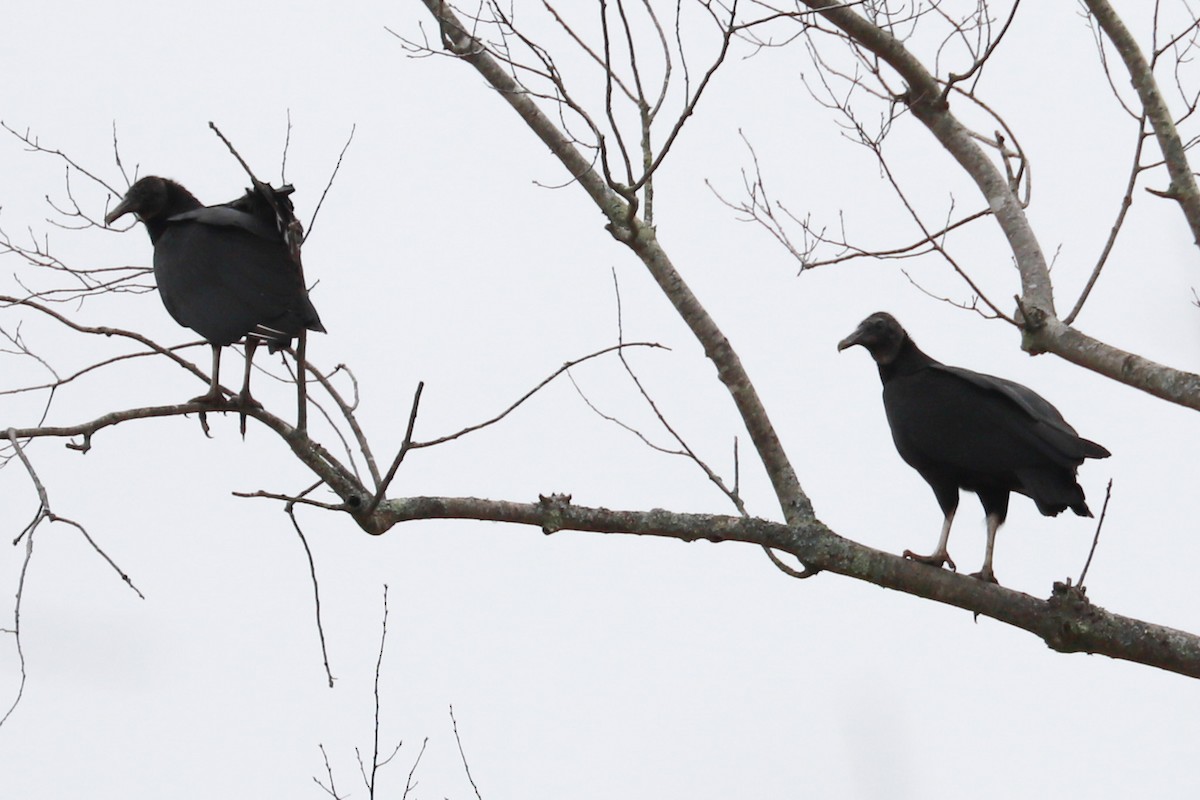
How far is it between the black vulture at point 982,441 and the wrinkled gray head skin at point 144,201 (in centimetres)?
240

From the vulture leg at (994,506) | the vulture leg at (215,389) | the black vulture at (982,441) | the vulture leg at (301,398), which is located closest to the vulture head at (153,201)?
the vulture leg at (215,389)

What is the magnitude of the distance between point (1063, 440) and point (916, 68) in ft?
3.83

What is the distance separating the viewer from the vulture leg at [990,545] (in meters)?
3.21

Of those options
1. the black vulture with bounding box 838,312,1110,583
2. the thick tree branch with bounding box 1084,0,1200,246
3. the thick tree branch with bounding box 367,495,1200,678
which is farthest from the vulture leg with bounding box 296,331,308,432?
the thick tree branch with bounding box 1084,0,1200,246

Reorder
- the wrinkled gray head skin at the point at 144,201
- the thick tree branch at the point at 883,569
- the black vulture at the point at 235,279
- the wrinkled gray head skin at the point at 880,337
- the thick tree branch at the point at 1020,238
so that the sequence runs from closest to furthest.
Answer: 1. the thick tree branch at the point at 883,569
2. the thick tree branch at the point at 1020,238
3. the black vulture at the point at 235,279
4. the wrinkled gray head skin at the point at 880,337
5. the wrinkled gray head skin at the point at 144,201

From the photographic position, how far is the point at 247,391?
129 inches

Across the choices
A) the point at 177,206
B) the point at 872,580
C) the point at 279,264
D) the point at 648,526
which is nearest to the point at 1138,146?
the point at 872,580

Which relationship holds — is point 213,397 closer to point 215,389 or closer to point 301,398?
point 215,389

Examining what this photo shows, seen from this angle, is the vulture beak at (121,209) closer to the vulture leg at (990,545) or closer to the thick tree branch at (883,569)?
the thick tree branch at (883,569)

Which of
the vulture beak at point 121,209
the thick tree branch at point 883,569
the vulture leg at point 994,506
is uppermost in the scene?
the vulture beak at point 121,209

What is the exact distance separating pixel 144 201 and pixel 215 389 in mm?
1048

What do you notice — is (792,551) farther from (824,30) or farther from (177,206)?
(177,206)

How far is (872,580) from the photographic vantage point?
8.61ft

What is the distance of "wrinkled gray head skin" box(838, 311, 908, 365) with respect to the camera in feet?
12.0
